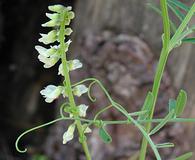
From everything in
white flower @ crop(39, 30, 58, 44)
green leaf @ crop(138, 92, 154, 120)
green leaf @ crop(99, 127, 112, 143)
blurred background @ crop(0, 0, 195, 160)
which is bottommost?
blurred background @ crop(0, 0, 195, 160)

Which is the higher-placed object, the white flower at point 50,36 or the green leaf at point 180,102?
the white flower at point 50,36

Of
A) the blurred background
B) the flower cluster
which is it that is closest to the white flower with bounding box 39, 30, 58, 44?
the flower cluster

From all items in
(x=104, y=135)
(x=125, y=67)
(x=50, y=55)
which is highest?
(x=50, y=55)

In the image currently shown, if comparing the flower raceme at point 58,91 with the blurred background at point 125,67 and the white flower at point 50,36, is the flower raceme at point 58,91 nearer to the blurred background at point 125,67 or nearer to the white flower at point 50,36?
the white flower at point 50,36

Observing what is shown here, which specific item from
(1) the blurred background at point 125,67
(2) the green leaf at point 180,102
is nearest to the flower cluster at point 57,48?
(2) the green leaf at point 180,102

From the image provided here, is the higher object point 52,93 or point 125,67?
point 52,93

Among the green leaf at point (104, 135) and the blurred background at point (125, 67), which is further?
the blurred background at point (125, 67)

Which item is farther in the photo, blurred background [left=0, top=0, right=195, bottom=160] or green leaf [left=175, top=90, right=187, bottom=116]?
blurred background [left=0, top=0, right=195, bottom=160]

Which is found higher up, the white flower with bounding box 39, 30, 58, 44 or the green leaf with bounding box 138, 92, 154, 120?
the white flower with bounding box 39, 30, 58, 44

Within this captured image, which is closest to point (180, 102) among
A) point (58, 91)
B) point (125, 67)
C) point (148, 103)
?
point (148, 103)

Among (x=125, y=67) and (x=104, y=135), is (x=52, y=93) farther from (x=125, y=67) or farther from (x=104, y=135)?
(x=125, y=67)

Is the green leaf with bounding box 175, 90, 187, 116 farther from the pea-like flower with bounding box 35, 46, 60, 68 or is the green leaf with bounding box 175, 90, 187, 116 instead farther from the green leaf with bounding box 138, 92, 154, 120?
the pea-like flower with bounding box 35, 46, 60, 68

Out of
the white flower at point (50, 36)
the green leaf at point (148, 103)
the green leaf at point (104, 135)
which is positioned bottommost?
the green leaf at point (104, 135)

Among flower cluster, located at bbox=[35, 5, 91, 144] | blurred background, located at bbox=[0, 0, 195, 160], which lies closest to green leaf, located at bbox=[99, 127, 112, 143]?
flower cluster, located at bbox=[35, 5, 91, 144]
